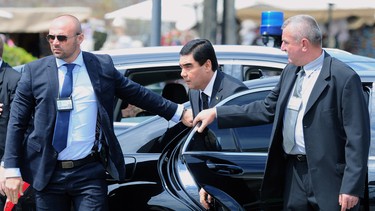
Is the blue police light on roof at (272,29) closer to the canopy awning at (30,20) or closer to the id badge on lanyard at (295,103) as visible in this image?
the id badge on lanyard at (295,103)

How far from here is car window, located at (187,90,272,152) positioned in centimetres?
460

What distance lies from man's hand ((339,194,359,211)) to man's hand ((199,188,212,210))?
0.77 meters

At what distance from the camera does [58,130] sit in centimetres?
447

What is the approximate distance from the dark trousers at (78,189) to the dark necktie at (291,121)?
106 centimetres

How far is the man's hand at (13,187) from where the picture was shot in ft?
14.6

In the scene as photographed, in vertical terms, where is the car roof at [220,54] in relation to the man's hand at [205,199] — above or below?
above

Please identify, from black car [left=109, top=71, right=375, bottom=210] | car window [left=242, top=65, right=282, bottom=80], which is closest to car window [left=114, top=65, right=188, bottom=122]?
car window [left=242, top=65, right=282, bottom=80]

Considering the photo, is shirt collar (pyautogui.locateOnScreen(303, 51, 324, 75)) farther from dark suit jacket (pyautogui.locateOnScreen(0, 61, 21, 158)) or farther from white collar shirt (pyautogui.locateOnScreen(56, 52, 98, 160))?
dark suit jacket (pyautogui.locateOnScreen(0, 61, 21, 158))

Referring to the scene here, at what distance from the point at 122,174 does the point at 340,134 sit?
1255 millimetres

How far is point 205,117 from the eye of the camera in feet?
14.6

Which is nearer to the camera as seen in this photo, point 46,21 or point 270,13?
point 270,13

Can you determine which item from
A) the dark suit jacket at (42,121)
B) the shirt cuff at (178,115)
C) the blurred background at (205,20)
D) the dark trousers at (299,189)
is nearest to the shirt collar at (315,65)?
the dark trousers at (299,189)

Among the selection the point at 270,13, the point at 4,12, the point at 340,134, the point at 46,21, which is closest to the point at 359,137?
the point at 340,134

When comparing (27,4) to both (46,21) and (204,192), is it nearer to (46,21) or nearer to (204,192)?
(46,21)
